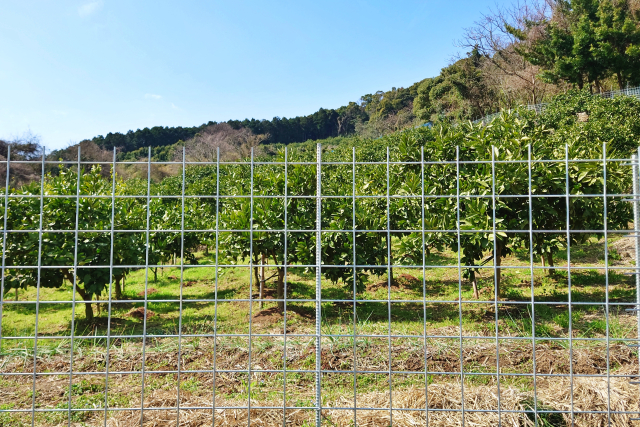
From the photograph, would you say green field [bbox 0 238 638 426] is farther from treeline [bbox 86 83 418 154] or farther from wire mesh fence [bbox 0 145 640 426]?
treeline [bbox 86 83 418 154]

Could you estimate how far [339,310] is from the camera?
533cm

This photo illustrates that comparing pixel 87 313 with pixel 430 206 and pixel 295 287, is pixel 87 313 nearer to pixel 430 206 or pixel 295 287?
pixel 295 287

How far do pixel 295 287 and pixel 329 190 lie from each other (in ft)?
7.40

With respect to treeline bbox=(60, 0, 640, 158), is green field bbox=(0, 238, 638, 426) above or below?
below

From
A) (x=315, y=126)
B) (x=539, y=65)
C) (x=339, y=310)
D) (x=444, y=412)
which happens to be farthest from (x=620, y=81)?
(x=315, y=126)

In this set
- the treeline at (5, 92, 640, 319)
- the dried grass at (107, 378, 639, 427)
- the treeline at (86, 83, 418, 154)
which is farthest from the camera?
the treeline at (86, 83, 418, 154)

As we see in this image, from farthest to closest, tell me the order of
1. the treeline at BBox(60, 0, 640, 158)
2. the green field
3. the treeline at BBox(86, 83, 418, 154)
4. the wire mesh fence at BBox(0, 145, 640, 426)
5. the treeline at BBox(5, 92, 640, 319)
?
the treeline at BBox(86, 83, 418, 154)
the treeline at BBox(60, 0, 640, 158)
the treeline at BBox(5, 92, 640, 319)
the green field
the wire mesh fence at BBox(0, 145, 640, 426)

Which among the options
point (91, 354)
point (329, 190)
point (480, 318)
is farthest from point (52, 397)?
point (480, 318)

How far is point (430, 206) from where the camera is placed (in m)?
6.00

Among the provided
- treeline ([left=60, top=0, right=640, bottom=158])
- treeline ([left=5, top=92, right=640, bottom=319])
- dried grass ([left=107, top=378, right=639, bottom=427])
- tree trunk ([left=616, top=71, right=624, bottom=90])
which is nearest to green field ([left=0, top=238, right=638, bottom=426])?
dried grass ([left=107, top=378, right=639, bottom=427])

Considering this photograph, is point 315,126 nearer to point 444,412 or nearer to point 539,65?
point 539,65

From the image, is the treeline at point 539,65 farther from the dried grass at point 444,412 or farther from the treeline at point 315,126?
the dried grass at point 444,412

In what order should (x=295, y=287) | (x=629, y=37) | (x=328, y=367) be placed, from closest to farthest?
(x=328, y=367), (x=295, y=287), (x=629, y=37)

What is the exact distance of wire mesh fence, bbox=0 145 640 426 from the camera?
280 cm
